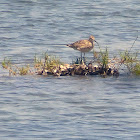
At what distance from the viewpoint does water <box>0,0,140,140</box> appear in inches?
483

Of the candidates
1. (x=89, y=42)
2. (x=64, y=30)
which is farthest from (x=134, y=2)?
(x=89, y=42)

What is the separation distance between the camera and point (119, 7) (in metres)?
29.9

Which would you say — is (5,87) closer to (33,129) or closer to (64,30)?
(33,129)

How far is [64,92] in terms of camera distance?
1510 cm

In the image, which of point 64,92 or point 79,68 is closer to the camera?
point 64,92

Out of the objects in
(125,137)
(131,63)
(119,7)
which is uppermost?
(119,7)

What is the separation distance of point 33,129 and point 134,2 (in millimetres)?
19783

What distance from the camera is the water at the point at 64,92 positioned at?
12266 mm

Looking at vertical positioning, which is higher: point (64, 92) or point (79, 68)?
point (79, 68)

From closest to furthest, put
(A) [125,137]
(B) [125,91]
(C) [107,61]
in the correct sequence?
(A) [125,137] → (B) [125,91] → (C) [107,61]

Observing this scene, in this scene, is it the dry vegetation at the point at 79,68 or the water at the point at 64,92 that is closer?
the water at the point at 64,92

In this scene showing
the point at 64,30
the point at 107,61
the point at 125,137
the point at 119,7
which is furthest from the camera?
the point at 119,7

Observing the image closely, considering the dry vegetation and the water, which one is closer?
the water

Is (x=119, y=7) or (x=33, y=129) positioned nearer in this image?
(x=33, y=129)
